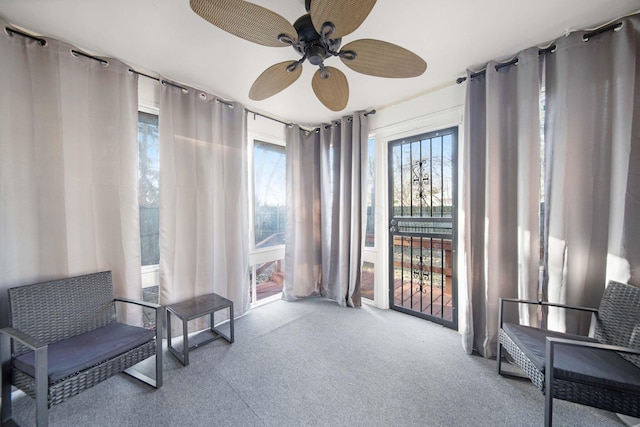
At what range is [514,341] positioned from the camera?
153cm

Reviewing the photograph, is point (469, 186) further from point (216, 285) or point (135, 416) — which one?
point (135, 416)

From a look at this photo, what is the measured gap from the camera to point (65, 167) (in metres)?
1.69

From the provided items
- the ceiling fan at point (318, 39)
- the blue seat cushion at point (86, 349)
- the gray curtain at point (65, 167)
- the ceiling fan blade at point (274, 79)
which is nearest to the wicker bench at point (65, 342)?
the blue seat cushion at point (86, 349)

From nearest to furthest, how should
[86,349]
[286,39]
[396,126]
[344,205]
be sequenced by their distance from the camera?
[286,39], [86,349], [396,126], [344,205]

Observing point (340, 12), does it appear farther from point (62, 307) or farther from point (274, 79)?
point (62, 307)

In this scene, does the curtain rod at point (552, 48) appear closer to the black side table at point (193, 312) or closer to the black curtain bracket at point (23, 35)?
the black side table at point (193, 312)

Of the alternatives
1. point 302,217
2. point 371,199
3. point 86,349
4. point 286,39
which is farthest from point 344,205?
point 86,349

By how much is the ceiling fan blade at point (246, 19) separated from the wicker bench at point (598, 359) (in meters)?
2.09

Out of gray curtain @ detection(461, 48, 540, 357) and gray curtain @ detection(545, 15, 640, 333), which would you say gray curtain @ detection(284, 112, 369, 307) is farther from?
gray curtain @ detection(545, 15, 640, 333)

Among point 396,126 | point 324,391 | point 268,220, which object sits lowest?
point 324,391

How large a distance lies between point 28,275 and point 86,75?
150cm

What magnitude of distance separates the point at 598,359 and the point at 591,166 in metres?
1.22

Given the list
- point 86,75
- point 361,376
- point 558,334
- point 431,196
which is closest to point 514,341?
point 558,334

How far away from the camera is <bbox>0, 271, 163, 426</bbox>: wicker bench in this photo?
4.03 feet
